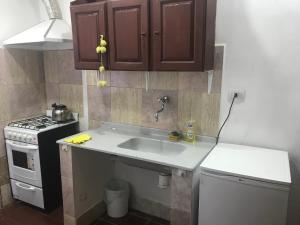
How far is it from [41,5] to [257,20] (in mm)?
2378

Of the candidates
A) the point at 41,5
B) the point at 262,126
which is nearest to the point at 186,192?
the point at 262,126

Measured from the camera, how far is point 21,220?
2.51 m

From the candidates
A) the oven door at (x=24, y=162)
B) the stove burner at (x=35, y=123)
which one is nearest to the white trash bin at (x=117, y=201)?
the oven door at (x=24, y=162)

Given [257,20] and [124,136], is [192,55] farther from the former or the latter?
[124,136]

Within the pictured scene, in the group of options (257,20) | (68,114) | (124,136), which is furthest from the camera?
(68,114)

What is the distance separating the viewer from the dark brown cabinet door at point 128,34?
190cm

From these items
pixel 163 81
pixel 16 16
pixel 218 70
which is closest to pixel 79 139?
pixel 163 81

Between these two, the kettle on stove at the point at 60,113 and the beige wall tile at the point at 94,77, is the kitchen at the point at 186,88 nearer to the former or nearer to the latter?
the beige wall tile at the point at 94,77

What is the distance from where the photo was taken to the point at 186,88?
2.21 m

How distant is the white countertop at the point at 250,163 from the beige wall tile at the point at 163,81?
0.68 m

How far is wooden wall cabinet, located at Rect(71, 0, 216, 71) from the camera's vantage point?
5.73 feet

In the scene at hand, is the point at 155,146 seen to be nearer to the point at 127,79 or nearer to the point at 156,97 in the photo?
the point at 156,97

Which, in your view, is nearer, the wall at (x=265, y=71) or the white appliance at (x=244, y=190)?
the white appliance at (x=244, y=190)

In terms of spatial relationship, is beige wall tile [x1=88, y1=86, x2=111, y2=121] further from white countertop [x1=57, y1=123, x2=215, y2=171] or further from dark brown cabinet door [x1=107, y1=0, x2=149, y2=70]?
dark brown cabinet door [x1=107, y1=0, x2=149, y2=70]
